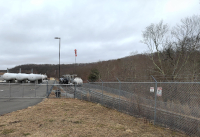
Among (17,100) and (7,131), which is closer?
(7,131)

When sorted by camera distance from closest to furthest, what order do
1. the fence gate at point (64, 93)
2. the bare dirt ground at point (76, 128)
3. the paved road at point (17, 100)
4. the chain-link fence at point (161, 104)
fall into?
1. the bare dirt ground at point (76, 128)
2. the chain-link fence at point (161, 104)
3. the paved road at point (17, 100)
4. the fence gate at point (64, 93)

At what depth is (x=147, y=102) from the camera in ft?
27.5

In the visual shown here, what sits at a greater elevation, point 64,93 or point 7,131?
point 7,131

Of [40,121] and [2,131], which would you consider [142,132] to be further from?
[2,131]

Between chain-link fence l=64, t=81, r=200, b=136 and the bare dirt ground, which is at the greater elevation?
chain-link fence l=64, t=81, r=200, b=136

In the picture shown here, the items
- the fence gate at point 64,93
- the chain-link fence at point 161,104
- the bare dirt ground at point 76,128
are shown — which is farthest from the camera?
the fence gate at point 64,93

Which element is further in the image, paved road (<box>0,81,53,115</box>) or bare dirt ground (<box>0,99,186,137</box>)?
paved road (<box>0,81,53,115</box>)

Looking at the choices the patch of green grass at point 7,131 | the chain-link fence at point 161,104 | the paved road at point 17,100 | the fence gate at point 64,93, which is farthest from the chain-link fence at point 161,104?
the patch of green grass at point 7,131

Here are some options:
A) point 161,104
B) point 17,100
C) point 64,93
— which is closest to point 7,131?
point 161,104

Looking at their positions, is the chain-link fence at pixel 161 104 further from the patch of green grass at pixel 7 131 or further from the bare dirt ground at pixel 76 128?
the patch of green grass at pixel 7 131

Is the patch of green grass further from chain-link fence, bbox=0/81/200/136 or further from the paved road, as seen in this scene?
chain-link fence, bbox=0/81/200/136

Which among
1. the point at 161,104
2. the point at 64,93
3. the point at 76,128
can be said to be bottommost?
the point at 64,93

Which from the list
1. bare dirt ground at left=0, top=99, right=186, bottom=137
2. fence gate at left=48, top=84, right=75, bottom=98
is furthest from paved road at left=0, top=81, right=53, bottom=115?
bare dirt ground at left=0, top=99, right=186, bottom=137

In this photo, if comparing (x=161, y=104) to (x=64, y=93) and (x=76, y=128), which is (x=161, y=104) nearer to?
(x=76, y=128)
